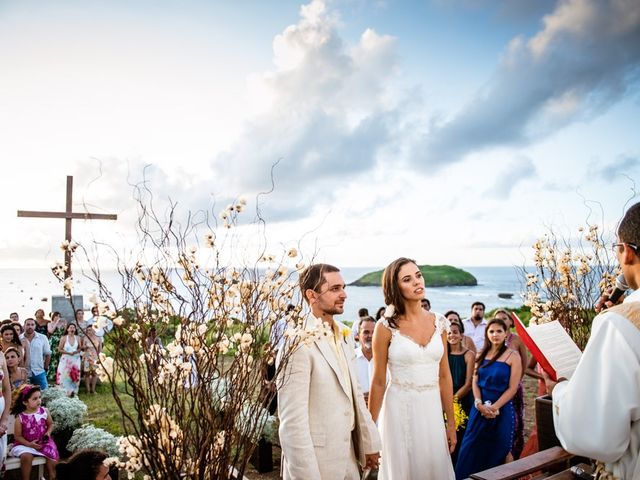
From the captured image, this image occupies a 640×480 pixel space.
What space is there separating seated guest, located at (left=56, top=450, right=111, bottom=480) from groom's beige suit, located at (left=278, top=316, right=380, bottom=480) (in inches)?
65.8

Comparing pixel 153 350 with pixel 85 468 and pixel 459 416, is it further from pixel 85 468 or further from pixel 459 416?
pixel 459 416

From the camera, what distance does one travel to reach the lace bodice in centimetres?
336

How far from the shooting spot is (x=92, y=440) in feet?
17.4

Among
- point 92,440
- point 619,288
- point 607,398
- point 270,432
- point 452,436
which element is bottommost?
point 270,432

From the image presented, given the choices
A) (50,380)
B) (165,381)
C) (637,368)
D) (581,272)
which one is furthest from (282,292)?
(50,380)

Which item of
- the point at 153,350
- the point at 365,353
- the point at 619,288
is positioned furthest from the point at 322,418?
the point at 365,353

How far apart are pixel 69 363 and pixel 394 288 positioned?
9453mm

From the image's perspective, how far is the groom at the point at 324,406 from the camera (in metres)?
2.44

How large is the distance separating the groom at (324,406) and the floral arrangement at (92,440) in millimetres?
3384

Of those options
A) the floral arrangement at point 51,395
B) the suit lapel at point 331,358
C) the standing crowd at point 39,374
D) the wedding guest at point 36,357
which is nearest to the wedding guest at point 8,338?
the standing crowd at point 39,374

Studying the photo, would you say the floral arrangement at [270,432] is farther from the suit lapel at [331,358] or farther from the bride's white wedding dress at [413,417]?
the suit lapel at [331,358]

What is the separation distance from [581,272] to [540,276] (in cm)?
35

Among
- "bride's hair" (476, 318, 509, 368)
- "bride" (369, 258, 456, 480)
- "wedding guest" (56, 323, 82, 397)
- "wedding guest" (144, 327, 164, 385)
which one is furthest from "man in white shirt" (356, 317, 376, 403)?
"wedding guest" (56, 323, 82, 397)

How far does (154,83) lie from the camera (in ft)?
15.8
